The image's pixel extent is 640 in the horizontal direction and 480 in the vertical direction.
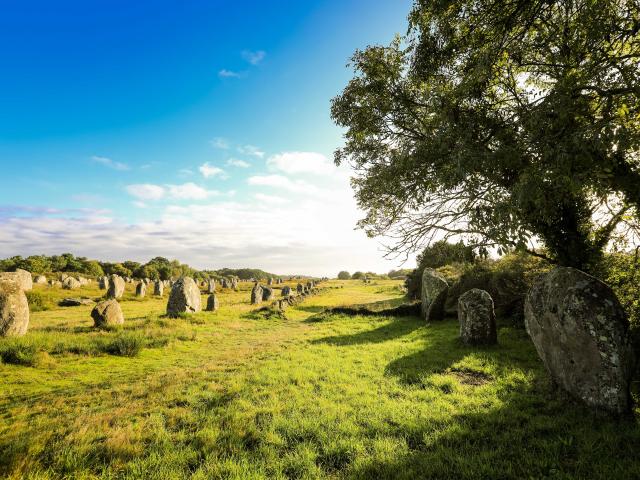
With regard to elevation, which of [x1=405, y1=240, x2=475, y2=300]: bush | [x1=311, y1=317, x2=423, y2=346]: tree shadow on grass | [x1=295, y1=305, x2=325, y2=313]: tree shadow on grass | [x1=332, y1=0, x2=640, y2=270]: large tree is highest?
[x1=332, y1=0, x2=640, y2=270]: large tree

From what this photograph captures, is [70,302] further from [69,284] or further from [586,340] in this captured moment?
[586,340]

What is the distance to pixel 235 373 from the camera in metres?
9.35

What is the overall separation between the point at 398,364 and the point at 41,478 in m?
8.67

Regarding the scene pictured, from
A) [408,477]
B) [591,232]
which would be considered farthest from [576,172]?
[408,477]

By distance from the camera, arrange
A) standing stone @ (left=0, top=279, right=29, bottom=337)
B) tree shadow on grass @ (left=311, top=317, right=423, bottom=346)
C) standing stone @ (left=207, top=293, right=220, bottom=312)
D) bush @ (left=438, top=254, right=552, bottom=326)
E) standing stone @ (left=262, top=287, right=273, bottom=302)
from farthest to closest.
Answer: standing stone @ (left=262, top=287, right=273, bottom=302) → standing stone @ (left=207, top=293, right=220, bottom=312) → bush @ (left=438, top=254, right=552, bottom=326) → tree shadow on grass @ (left=311, top=317, right=423, bottom=346) → standing stone @ (left=0, top=279, right=29, bottom=337)

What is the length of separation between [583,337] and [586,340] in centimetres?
7

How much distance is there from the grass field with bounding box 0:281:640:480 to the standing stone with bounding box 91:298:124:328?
3475 millimetres

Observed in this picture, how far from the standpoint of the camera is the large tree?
622 cm

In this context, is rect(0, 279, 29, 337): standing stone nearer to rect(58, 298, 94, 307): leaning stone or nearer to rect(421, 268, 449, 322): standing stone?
rect(58, 298, 94, 307): leaning stone

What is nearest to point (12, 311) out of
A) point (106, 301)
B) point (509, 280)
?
point (106, 301)

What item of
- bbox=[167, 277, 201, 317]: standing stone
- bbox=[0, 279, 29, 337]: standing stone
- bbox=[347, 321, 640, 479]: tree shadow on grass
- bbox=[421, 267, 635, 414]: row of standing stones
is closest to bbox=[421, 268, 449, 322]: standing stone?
bbox=[347, 321, 640, 479]: tree shadow on grass

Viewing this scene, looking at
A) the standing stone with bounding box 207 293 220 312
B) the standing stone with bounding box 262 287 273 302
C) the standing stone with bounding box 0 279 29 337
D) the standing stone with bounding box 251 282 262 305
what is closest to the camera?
the standing stone with bounding box 0 279 29 337

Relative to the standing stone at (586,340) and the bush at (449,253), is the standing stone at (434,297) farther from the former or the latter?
the standing stone at (586,340)

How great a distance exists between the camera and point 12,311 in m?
12.7
